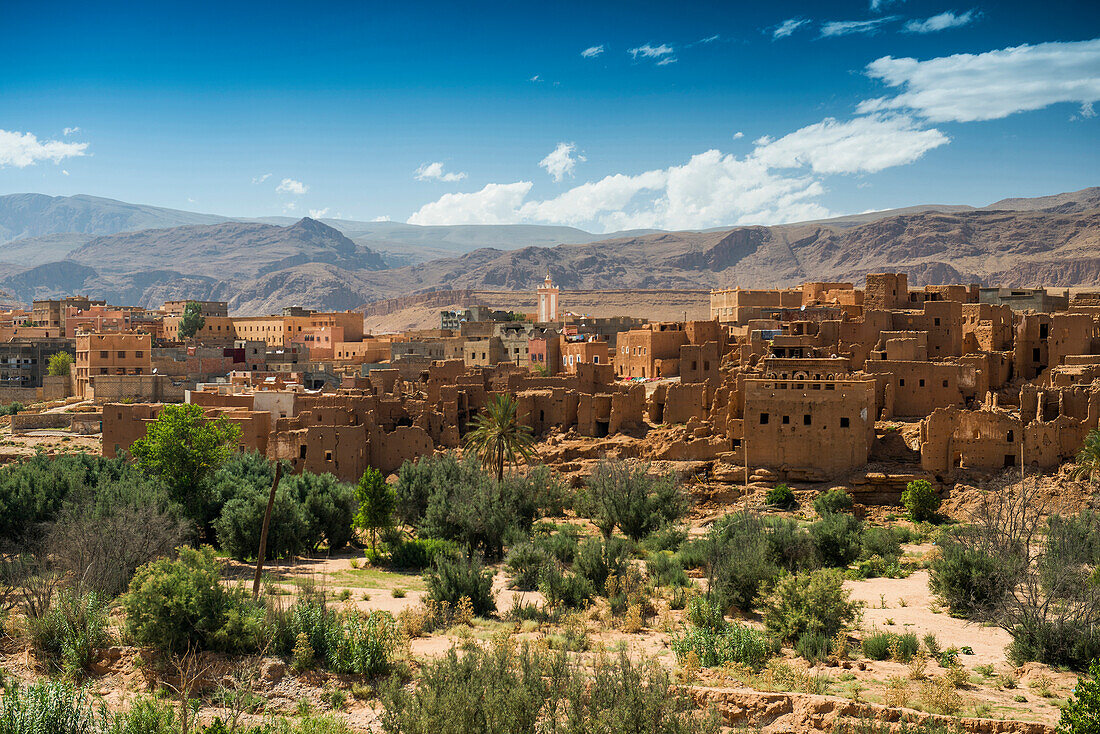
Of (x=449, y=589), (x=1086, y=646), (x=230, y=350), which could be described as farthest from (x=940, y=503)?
(x=230, y=350)

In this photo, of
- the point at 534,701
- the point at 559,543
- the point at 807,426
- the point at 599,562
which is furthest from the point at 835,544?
the point at 534,701

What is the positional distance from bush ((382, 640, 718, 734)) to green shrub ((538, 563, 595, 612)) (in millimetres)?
6741

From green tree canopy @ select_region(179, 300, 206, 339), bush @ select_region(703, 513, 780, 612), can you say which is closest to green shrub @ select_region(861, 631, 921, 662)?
bush @ select_region(703, 513, 780, 612)

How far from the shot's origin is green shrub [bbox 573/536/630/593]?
75.1ft

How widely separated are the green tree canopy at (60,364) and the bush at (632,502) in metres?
47.6

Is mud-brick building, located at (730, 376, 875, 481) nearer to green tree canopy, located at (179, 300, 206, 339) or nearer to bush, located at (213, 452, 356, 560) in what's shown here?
bush, located at (213, 452, 356, 560)

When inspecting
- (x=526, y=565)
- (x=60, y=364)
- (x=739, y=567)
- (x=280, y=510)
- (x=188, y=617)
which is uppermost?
(x=60, y=364)

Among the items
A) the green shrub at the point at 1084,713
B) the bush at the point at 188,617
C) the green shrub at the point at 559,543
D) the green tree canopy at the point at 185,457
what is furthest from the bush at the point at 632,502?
the green shrub at the point at 1084,713

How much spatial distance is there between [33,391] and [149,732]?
5850cm

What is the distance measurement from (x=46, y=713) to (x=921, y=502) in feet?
84.0

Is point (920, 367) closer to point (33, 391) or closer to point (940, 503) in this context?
point (940, 503)

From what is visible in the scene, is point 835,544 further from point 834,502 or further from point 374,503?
point 374,503

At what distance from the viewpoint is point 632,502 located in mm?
30297

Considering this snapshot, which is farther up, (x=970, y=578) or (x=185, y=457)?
(x=185, y=457)
